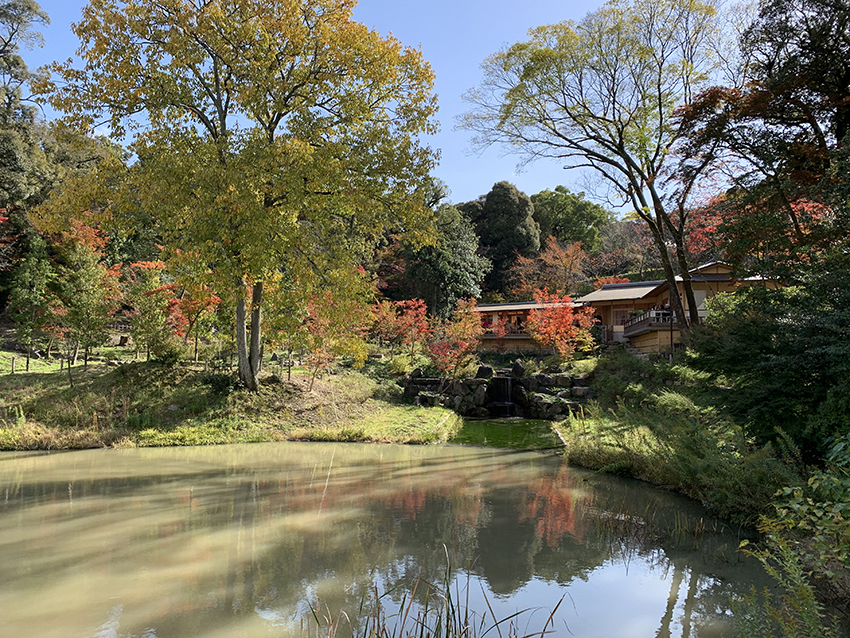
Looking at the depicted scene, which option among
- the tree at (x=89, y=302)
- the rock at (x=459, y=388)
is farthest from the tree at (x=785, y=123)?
the tree at (x=89, y=302)

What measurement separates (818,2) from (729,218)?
150 inches

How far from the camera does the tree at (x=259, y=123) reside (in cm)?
975

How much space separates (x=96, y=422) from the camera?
10.1 m

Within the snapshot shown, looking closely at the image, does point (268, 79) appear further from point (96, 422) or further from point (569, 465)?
point (569, 465)

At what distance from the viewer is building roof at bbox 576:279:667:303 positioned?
850 inches

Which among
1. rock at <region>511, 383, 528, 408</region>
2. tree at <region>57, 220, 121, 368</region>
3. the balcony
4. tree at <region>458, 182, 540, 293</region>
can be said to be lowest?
rock at <region>511, 383, 528, 408</region>

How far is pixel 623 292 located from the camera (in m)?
22.7

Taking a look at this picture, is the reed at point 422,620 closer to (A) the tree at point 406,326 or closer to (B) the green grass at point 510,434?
(B) the green grass at point 510,434

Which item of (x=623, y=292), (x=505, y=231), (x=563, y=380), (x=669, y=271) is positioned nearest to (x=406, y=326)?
(x=563, y=380)

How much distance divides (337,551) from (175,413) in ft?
27.0

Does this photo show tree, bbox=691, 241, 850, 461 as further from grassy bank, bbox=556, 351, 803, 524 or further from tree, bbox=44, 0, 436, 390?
tree, bbox=44, 0, 436, 390

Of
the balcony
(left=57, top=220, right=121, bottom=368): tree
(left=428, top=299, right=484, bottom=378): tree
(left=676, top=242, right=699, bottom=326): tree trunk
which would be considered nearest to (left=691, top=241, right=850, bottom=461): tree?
(left=676, top=242, right=699, bottom=326): tree trunk

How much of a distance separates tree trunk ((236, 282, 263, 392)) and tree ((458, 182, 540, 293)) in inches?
768

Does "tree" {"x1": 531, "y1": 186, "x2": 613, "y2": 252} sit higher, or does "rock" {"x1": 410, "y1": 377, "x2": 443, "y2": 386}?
"tree" {"x1": 531, "y1": 186, "x2": 613, "y2": 252}
